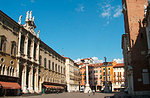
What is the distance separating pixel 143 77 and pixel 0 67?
76.2ft

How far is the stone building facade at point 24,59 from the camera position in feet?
101

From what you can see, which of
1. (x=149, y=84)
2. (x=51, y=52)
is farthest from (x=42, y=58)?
(x=149, y=84)

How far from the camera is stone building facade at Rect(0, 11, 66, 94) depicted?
101 ft

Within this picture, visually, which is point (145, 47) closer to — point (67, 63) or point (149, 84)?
point (149, 84)

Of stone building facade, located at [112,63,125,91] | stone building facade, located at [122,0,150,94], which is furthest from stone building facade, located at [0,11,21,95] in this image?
stone building facade, located at [112,63,125,91]

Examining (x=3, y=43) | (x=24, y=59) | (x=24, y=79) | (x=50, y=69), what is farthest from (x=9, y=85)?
(x=50, y=69)

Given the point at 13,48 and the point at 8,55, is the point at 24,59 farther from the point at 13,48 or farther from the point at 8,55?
the point at 8,55

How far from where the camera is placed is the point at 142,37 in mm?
27719

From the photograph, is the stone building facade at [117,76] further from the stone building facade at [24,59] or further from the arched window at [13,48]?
the arched window at [13,48]

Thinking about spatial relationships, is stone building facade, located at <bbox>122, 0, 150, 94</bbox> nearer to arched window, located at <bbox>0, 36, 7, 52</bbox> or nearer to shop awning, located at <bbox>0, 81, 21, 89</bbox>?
shop awning, located at <bbox>0, 81, 21, 89</bbox>

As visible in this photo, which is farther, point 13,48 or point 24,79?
point 24,79

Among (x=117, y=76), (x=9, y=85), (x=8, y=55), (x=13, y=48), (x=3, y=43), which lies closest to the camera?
(x=9, y=85)

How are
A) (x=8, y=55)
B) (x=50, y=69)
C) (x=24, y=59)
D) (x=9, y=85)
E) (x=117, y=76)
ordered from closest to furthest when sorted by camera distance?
1. (x=9, y=85)
2. (x=8, y=55)
3. (x=24, y=59)
4. (x=50, y=69)
5. (x=117, y=76)

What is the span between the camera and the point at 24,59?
36812 mm
